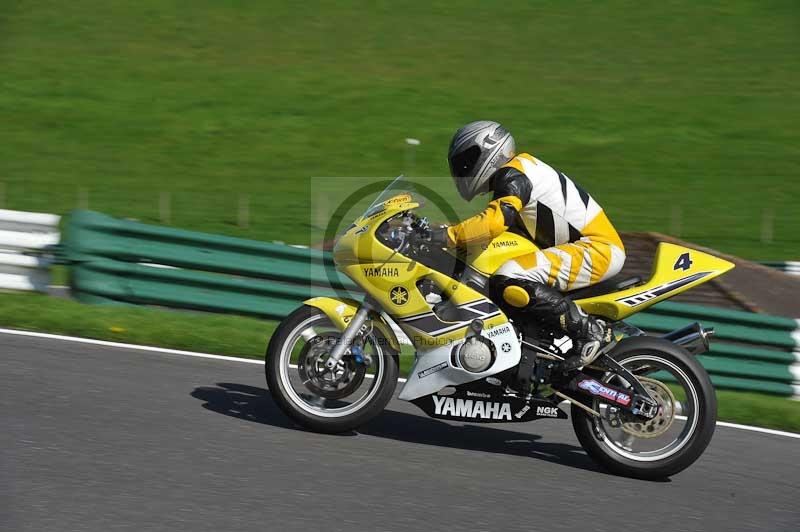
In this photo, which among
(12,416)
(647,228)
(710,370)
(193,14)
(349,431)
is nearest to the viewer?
(12,416)

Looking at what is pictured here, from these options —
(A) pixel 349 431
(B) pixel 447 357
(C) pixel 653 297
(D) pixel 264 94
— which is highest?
(D) pixel 264 94

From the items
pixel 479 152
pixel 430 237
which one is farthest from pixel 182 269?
pixel 479 152

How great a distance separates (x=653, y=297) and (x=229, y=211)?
15018 millimetres

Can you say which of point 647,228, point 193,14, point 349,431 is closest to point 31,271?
point 349,431

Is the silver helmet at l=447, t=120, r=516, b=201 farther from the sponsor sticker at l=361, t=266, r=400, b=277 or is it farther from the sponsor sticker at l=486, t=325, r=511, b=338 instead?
the sponsor sticker at l=486, t=325, r=511, b=338

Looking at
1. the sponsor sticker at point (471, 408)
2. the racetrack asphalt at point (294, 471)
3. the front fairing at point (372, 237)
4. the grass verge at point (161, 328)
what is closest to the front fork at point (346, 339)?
the front fairing at point (372, 237)

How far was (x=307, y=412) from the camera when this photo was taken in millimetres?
5855

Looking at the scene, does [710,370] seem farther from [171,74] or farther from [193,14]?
[193,14]

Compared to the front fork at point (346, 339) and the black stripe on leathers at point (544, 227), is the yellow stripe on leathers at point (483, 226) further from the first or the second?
the front fork at point (346, 339)

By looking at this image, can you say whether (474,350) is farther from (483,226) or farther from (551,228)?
(551,228)

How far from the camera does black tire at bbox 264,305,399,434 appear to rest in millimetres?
5789

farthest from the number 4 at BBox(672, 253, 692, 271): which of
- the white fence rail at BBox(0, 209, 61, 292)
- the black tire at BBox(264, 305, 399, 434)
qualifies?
the white fence rail at BBox(0, 209, 61, 292)

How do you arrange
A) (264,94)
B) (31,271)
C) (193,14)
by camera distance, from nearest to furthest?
1. (31,271)
2. (264,94)
3. (193,14)

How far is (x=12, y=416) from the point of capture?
554cm
